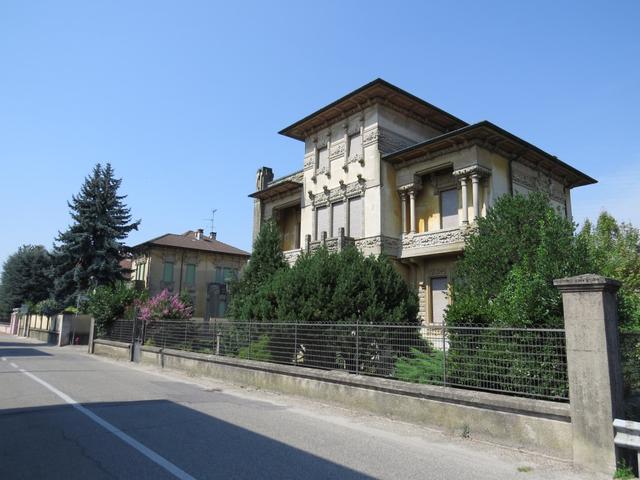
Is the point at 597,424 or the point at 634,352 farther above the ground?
the point at 634,352

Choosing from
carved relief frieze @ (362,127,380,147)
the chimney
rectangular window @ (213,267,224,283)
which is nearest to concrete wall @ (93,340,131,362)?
the chimney

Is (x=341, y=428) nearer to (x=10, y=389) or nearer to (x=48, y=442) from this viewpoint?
(x=48, y=442)

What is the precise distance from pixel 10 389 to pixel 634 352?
12.6 m

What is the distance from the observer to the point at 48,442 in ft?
20.2

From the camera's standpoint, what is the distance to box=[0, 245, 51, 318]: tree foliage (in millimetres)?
52719

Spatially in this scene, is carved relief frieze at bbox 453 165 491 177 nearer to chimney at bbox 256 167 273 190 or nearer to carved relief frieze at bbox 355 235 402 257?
carved relief frieze at bbox 355 235 402 257

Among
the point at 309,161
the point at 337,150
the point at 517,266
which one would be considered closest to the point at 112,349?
the point at 309,161

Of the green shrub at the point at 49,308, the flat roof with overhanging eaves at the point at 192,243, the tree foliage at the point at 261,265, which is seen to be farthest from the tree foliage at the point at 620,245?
the green shrub at the point at 49,308

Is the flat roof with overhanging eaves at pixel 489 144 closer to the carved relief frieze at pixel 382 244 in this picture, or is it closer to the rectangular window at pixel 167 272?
the carved relief frieze at pixel 382 244

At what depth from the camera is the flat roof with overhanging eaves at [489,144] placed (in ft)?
59.1

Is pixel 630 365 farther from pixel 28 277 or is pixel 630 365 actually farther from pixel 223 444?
pixel 28 277

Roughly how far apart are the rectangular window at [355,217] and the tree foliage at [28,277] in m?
41.2

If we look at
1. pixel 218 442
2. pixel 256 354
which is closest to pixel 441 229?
pixel 256 354

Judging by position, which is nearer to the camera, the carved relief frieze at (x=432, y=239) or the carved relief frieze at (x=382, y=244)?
the carved relief frieze at (x=432, y=239)
